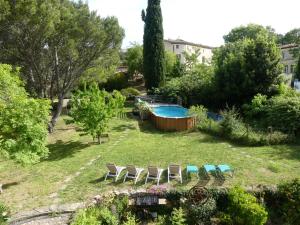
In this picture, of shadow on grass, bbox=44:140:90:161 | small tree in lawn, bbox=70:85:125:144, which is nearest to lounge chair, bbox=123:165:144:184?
shadow on grass, bbox=44:140:90:161

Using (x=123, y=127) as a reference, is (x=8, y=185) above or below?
below

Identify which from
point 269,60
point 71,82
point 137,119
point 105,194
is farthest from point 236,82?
point 105,194

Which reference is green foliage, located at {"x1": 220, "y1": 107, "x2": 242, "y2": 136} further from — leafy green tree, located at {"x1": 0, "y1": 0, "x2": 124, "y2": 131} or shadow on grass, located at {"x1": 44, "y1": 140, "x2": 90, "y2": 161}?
leafy green tree, located at {"x1": 0, "y1": 0, "x2": 124, "y2": 131}

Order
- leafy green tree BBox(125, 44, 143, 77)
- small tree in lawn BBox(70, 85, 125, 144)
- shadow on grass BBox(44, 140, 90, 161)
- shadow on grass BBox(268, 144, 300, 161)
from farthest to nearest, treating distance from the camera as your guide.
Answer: leafy green tree BBox(125, 44, 143, 77) < small tree in lawn BBox(70, 85, 125, 144) < shadow on grass BBox(44, 140, 90, 161) < shadow on grass BBox(268, 144, 300, 161)

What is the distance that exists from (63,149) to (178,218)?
11.2 meters

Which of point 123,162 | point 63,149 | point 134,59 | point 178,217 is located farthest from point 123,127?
point 134,59

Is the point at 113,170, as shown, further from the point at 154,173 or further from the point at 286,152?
the point at 286,152

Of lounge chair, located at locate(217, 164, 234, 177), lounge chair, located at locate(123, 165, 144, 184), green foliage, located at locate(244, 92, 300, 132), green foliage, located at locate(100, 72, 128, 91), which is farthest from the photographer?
green foliage, located at locate(100, 72, 128, 91)

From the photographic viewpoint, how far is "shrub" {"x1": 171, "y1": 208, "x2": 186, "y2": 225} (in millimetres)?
10367

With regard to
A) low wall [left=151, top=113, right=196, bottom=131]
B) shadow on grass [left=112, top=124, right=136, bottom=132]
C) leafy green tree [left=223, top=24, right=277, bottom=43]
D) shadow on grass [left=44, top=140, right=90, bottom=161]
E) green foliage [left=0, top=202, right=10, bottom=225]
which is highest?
leafy green tree [left=223, top=24, right=277, bottom=43]

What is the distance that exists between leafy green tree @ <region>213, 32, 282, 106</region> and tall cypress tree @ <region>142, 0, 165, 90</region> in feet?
33.1

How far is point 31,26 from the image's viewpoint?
791 inches

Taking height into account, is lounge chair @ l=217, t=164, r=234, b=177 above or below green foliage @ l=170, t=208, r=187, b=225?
above

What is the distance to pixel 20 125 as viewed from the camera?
13.7 metres
